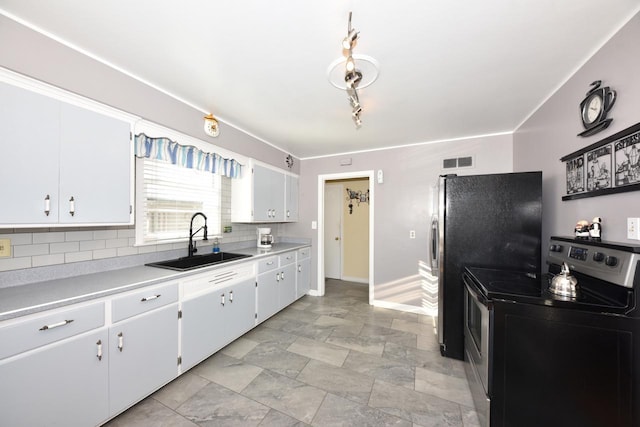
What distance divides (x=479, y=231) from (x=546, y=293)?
2.88ft

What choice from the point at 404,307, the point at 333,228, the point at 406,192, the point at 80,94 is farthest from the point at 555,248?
the point at 333,228

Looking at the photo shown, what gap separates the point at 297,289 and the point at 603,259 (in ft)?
10.7

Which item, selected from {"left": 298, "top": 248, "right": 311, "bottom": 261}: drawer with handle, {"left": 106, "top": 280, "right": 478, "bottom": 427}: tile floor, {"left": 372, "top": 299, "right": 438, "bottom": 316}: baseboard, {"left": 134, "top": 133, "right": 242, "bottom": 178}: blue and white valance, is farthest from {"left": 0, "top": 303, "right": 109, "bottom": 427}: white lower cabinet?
{"left": 372, "top": 299, "right": 438, "bottom": 316}: baseboard

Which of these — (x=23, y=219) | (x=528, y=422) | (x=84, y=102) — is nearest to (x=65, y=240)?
(x=23, y=219)

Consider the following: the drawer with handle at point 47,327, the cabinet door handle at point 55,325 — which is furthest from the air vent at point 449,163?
the cabinet door handle at point 55,325

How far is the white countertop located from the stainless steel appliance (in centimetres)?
228

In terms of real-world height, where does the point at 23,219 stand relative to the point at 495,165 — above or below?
below

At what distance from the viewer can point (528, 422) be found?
133 cm

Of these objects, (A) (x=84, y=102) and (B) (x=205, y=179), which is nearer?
(A) (x=84, y=102)

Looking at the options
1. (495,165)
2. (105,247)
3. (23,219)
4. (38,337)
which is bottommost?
(38,337)

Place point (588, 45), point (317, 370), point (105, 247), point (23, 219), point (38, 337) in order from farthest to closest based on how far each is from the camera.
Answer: point (317, 370) < point (105, 247) < point (588, 45) < point (23, 219) < point (38, 337)

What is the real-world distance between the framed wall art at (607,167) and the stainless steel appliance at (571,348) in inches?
14.4

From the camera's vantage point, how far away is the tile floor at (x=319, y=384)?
1.66m

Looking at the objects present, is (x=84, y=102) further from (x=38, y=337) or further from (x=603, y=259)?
(x=603, y=259)
